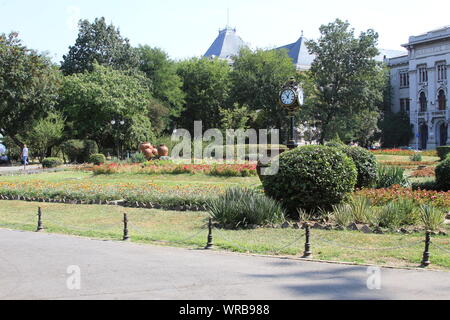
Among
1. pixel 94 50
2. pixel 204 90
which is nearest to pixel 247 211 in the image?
pixel 94 50

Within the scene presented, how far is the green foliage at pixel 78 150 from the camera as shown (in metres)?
39.8

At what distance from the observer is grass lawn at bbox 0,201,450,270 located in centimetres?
902

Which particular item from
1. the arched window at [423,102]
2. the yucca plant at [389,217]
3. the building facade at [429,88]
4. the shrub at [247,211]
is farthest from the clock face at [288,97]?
the arched window at [423,102]

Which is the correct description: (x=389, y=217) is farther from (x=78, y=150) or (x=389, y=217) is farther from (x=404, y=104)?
(x=404, y=104)

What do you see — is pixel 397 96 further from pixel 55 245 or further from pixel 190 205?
pixel 55 245

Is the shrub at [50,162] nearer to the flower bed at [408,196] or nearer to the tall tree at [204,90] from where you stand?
the flower bed at [408,196]

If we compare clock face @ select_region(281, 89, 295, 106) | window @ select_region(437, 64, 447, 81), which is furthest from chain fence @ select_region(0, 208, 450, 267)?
window @ select_region(437, 64, 447, 81)

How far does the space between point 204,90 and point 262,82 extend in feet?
27.5

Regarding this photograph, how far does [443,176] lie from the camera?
16.5 metres

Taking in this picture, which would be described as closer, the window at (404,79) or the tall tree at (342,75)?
the tall tree at (342,75)

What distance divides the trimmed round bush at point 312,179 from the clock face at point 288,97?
265 cm

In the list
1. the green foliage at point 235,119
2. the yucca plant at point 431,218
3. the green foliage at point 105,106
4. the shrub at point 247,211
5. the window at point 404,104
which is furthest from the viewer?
the window at point 404,104
